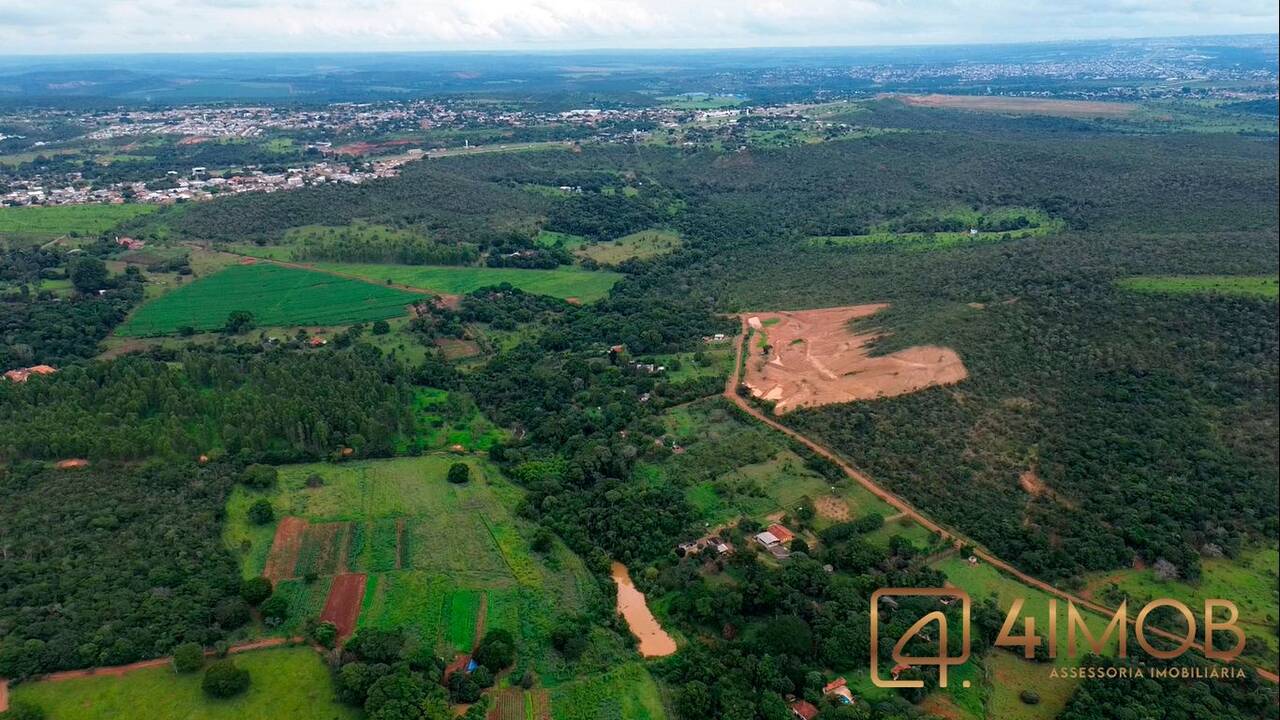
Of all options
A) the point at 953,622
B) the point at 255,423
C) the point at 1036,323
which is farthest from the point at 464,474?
the point at 1036,323

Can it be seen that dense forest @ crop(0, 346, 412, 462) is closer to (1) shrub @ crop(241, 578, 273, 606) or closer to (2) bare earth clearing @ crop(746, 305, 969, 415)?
(1) shrub @ crop(241, 578, 273, 606)

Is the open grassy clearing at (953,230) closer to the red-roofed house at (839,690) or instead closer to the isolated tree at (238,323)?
the isolated tree at (238,323)

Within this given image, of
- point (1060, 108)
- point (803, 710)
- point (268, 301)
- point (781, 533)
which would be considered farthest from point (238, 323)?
point (1060, 108)

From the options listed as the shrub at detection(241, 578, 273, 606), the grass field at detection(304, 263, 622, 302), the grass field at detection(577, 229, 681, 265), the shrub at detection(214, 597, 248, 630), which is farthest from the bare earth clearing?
the shrub at detection(214, 597, 248, 630)

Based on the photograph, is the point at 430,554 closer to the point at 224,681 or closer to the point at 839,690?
the point at 224,681

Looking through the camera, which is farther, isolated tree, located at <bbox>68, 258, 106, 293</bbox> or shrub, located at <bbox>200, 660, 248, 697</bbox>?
isolated tree, located at <bbox>68, 258, 106, 293</bbox>

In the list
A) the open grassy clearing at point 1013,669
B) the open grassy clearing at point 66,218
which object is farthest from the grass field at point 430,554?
the open grassy clearing at point 66,218
